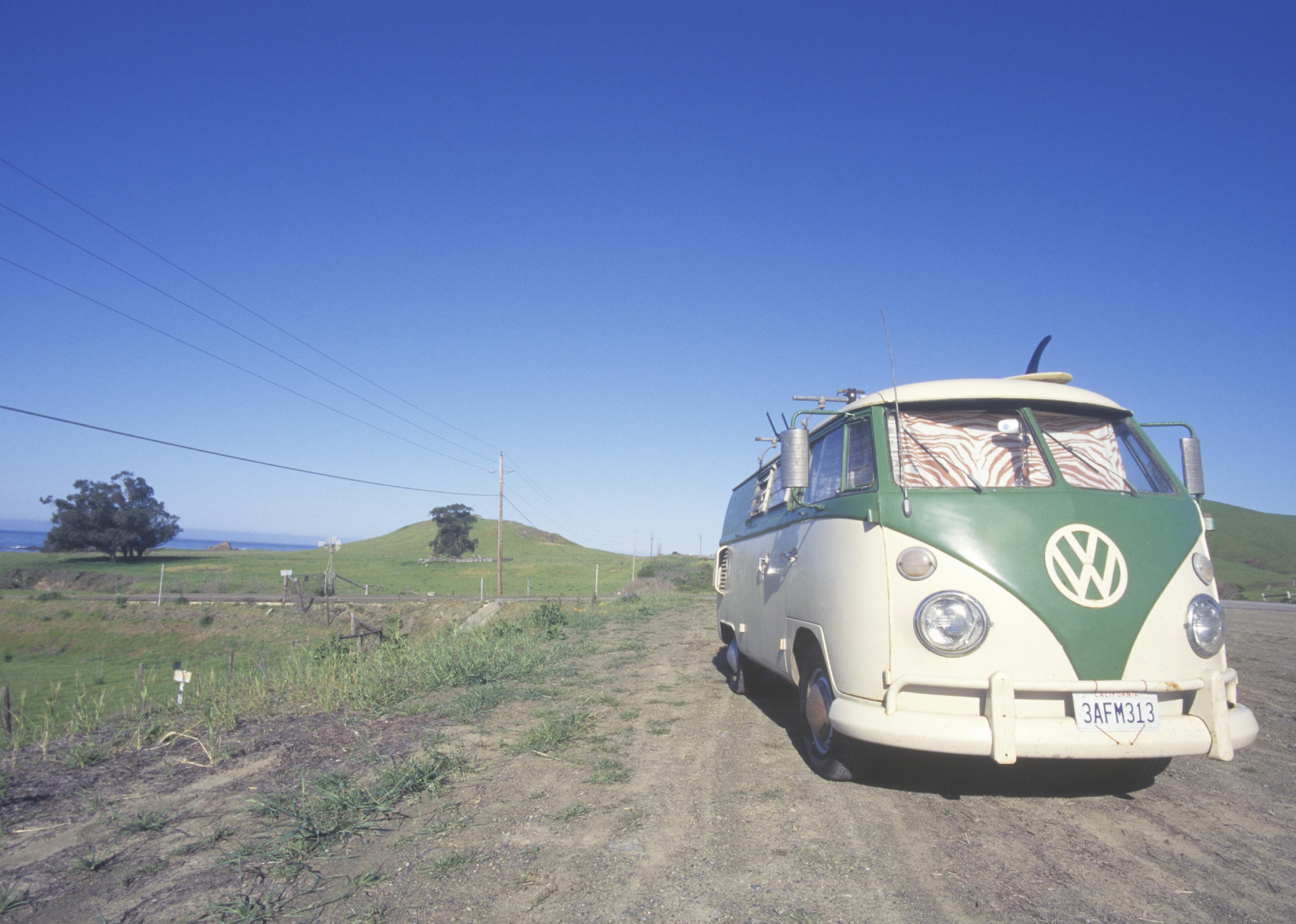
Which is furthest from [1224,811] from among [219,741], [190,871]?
[219,741]

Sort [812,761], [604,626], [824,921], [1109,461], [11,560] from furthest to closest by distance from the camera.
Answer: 1. [11,560]
2. [604,626]
3. [812,761]
4. [1109,461]
5. [824,921]

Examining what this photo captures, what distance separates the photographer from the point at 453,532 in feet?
318

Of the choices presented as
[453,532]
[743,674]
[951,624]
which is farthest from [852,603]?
[453,532]

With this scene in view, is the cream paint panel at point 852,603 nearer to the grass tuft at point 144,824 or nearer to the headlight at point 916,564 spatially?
the headlight at point 916,564

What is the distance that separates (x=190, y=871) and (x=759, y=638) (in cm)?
471

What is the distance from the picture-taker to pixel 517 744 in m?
5.55

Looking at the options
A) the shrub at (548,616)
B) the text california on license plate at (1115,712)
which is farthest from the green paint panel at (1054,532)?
the shrub at (548,616)

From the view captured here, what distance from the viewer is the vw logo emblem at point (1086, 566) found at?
12.5 feet

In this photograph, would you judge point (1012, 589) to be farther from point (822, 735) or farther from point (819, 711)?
point (822, 735)

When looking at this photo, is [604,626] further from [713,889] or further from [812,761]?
[713,889]

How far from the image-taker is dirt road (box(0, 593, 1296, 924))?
2.98 meters

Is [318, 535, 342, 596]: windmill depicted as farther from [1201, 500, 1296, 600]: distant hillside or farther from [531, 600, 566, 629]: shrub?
[1201, 500, 1296, 600]: distant hillside

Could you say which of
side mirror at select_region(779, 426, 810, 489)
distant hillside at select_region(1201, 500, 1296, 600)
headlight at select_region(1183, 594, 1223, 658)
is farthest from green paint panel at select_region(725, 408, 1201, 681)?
distant hillside at select_region(1201, 500, 1296, 600)

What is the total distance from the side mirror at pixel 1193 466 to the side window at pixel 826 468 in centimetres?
230
